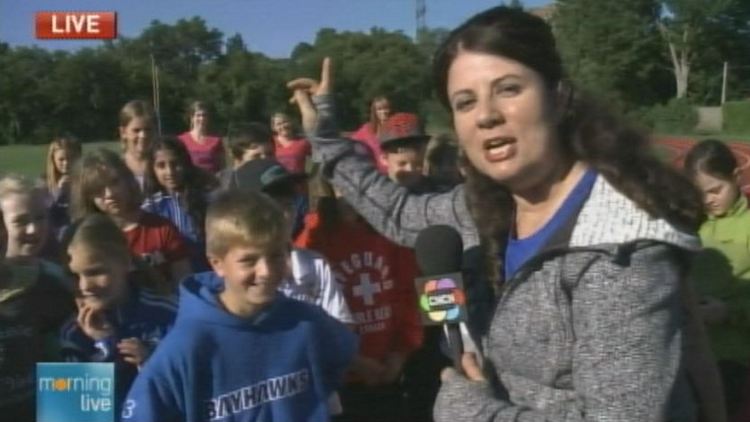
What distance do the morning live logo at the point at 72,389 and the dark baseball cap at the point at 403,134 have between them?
9.66 ft

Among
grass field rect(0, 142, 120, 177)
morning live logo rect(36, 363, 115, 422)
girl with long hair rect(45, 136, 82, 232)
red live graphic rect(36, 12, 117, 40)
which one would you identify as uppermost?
red live graphic rect(36, 12, 117, 40)

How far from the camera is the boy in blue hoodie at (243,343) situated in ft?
10.2

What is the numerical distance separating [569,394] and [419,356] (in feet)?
11.6

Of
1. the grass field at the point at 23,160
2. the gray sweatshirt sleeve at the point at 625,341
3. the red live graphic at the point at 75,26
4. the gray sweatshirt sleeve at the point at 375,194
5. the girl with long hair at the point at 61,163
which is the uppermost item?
the red live graphic at the point at 75,26

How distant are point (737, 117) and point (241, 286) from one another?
5031cm

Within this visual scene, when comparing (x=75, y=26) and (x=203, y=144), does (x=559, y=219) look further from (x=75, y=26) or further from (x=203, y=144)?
(x=75, y=26)

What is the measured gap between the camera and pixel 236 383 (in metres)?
3.21

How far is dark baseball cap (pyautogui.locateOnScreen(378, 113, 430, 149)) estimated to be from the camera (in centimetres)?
569

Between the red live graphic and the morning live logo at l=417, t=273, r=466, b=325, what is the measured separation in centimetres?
1242

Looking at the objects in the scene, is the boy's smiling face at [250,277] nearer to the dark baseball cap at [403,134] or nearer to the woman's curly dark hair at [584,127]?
the woman's curly dark hair at [584,127]

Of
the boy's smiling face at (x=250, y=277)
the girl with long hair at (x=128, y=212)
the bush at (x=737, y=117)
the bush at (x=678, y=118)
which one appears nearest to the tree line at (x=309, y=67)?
the boy's smiling face at (x=250, y=277)

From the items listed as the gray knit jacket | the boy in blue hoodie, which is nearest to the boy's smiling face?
the boy in blue hoodie

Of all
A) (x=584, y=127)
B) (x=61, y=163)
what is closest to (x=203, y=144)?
(x=61, y=163)

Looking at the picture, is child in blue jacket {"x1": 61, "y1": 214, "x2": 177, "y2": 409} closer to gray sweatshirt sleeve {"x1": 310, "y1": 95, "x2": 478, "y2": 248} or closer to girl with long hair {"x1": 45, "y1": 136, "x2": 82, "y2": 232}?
gray sweatshirt sleeve {"x1": 310, "y1": 95, "x2": 478, "y2": 248}
